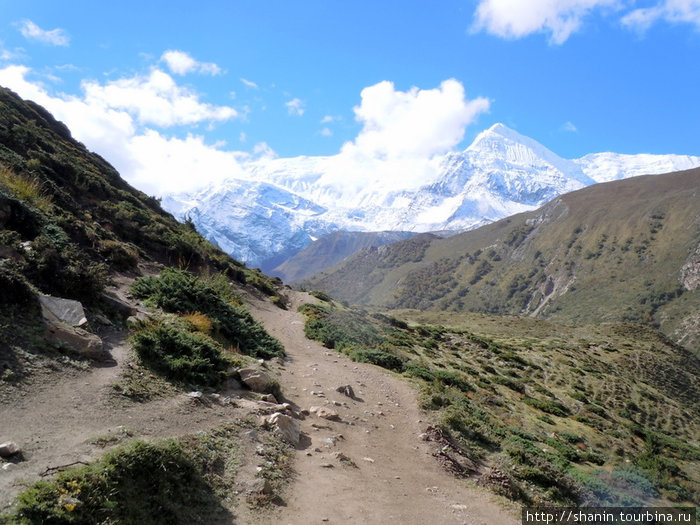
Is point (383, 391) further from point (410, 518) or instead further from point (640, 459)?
point (640, 459)

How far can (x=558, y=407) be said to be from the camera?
73.0ft

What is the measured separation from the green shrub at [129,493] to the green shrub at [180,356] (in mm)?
3410

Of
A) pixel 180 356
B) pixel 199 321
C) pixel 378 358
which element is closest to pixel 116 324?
pixel 180 356

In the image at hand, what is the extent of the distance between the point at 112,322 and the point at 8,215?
15.1 feet

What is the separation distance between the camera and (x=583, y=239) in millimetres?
177500

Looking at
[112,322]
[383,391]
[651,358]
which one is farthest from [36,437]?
[651,358]

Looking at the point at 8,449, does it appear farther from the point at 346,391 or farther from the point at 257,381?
the point at 346,391

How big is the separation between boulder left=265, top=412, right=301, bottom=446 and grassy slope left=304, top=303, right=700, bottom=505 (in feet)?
13.7

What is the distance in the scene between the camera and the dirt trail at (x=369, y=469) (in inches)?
263

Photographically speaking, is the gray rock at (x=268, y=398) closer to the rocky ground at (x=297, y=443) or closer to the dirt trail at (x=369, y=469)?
the rocky ground at (x=297, y=443)

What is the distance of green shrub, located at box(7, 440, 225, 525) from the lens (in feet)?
14.0

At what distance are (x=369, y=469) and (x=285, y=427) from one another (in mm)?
1966

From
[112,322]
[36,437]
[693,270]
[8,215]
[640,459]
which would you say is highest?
[693,270]

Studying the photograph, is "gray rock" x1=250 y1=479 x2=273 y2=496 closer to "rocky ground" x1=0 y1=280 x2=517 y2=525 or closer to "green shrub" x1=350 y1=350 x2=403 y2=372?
"rocky ground" x1=0 y1=280 x2=517 y2=525
